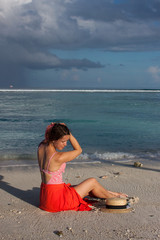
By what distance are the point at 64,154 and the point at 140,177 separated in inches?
99.3

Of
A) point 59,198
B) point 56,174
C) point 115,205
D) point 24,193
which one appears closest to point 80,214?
point 59,198

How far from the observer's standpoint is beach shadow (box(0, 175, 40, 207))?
4801 mm

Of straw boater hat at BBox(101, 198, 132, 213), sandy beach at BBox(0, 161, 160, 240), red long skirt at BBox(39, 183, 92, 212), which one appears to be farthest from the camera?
straw boater hat at BBox(101, 198, 132, 213)

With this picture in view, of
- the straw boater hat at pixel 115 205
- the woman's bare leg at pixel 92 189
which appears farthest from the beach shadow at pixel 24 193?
the straw boater hat at pixel 115 205

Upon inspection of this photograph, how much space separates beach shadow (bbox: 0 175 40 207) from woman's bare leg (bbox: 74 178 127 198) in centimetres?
76

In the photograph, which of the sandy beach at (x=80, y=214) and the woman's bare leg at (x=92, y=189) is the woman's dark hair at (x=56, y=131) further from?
the sandy beach at (x=80, y=214)

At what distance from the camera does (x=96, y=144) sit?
33.9 feet

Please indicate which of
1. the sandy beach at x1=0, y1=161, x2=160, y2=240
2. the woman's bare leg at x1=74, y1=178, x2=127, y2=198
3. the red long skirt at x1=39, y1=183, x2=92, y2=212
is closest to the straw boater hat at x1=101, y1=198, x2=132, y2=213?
the sandy beach at x1=0, y1=161, x2=160, y2=240

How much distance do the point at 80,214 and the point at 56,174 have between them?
0.64m

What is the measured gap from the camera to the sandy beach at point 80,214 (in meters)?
3.65

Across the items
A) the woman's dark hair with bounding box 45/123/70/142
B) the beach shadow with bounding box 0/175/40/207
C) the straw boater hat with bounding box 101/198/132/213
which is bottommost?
the beach shadow with bounding box 0/175/40/207

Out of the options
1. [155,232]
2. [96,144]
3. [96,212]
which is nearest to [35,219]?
[96,212]

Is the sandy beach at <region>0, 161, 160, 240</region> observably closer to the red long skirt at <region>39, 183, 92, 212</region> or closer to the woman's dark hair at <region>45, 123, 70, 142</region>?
the red long skirt at <region>39, 183, 92, 212</region>

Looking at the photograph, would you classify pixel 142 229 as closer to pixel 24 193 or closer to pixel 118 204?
pixel 118 204
